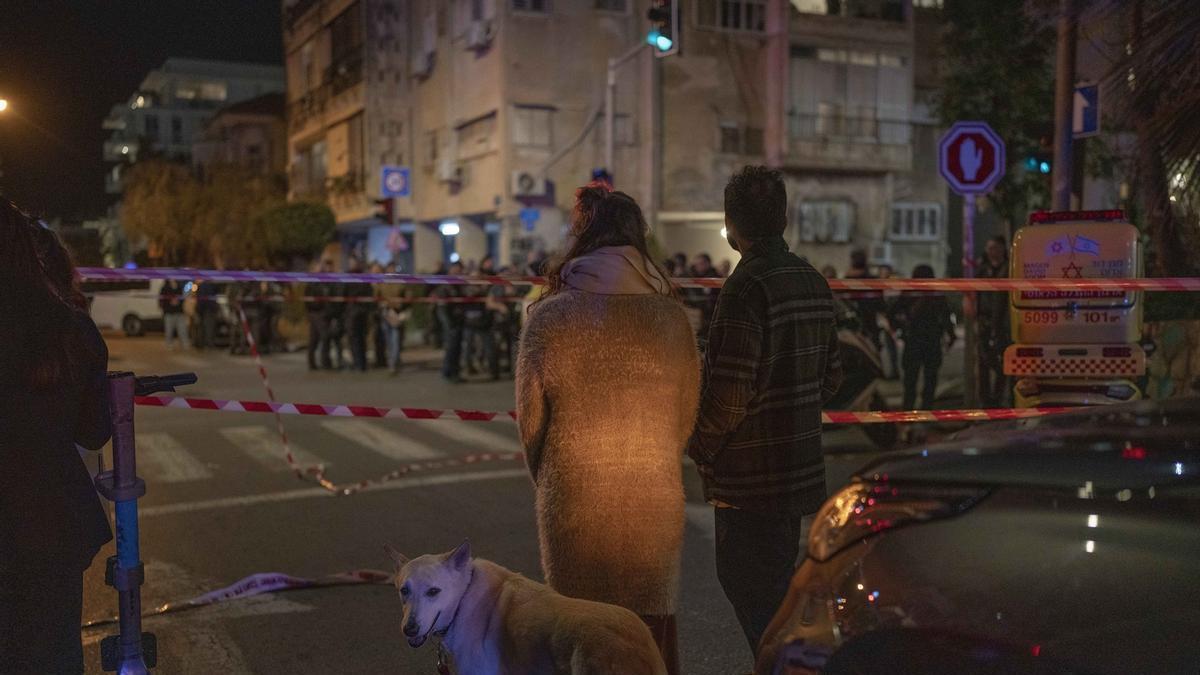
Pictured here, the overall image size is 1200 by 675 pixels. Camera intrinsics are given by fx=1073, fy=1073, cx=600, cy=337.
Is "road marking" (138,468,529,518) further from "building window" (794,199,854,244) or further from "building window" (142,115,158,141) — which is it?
"building window" (142,115,158,141)

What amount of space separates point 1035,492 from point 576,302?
4.34ft

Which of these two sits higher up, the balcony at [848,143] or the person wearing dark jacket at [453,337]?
the balcony at [848,143]

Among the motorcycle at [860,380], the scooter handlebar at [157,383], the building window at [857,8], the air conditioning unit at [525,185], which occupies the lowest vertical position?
the motorcycle at [860,380]

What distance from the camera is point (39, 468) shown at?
2926 millimetres

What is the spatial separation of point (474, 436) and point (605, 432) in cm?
806

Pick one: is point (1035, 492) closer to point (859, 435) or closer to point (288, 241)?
point (859, 435)

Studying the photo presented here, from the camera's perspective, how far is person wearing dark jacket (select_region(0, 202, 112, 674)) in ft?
9.53

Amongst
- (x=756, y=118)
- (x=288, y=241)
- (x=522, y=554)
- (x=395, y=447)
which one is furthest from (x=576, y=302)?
(x=288, y=241)

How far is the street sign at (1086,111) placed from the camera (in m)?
10.0

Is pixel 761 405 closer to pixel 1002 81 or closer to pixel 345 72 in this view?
pixel 1002 81

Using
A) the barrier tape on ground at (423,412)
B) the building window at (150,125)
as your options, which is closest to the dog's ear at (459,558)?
the barrier tape on ground at (423,412)

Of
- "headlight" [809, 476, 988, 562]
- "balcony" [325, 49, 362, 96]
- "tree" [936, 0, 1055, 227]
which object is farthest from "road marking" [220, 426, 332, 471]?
"balcony" [325, 49, 362, 96]

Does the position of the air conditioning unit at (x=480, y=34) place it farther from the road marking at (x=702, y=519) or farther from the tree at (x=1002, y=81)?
the road marking at (x=702, y=519)

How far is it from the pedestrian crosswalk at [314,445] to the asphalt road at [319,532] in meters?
0.02
